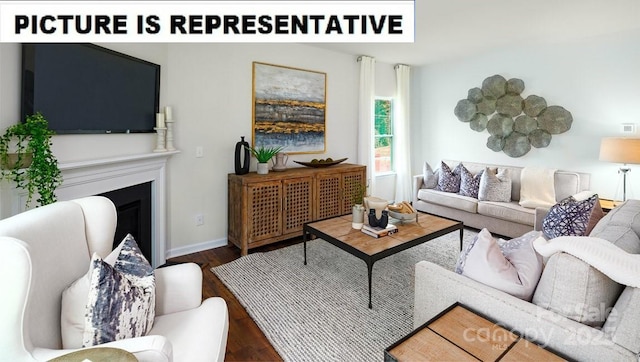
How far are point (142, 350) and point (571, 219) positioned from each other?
2.45m

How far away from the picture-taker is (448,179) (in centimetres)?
420

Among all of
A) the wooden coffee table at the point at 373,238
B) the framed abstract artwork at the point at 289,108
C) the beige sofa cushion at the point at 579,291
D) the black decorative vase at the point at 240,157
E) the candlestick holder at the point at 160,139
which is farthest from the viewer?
the framed abstract artwork at the point at 289,108

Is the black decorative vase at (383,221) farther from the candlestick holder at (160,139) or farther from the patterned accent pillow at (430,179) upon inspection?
the patterned accent pillow at (430,179)

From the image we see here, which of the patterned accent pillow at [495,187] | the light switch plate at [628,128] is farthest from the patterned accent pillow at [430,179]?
the light switch plate at [628,128]

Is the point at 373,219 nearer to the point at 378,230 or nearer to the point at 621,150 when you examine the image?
the point at 378,230

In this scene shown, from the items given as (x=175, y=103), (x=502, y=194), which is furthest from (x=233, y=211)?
(x=502, y=194)

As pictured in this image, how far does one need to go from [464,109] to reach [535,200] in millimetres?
1723

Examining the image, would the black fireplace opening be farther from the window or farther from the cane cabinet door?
the window

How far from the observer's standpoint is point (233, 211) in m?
3.24

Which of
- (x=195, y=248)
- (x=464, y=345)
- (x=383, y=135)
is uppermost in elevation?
(x=383, y=135)

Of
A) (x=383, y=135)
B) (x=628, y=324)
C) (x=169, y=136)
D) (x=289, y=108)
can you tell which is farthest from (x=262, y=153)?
(x=628, y=324)

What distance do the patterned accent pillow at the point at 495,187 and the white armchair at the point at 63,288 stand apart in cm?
339

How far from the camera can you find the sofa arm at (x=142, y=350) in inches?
35.8

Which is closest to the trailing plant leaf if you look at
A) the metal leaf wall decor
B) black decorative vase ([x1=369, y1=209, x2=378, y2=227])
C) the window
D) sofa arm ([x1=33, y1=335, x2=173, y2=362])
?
black decorative vase ([x1=369, y1=209, x2=378, y2=227])
